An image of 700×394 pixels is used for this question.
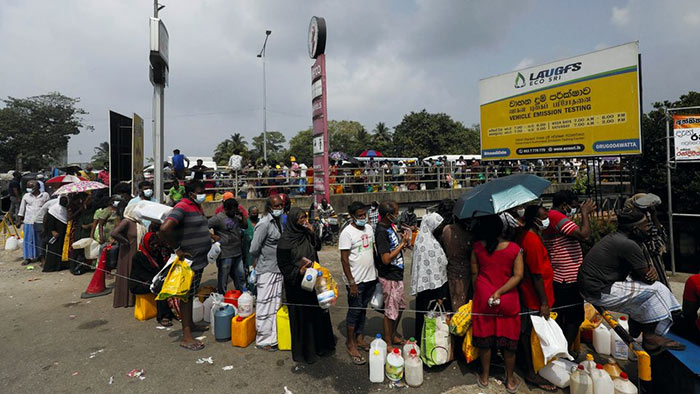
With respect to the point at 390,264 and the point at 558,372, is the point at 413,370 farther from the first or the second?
the point at 558,372

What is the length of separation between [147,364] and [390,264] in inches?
108

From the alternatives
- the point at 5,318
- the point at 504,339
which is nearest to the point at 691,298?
the point at 504,339

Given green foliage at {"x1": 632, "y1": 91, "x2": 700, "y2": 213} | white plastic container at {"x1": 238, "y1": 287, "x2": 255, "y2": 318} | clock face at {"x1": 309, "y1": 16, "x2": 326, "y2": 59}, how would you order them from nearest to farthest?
white plastic container at {"x1": 238, "y1": 287, "x2": 255, "y2": 318} → green foliage at {"x1": 632, "y1": 91, "x2": 700, "y2": 213} → clock face at {"x1": 309, "y1": 16, "x2": 326, "y2": 59}

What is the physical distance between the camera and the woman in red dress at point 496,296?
3.21 metres

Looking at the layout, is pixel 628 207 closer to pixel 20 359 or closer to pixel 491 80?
pixel 20 359

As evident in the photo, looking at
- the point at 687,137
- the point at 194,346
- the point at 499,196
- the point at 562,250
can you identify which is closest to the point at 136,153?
the point at 194,346

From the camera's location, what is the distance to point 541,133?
11508mm

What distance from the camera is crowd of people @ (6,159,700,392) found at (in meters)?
3.21

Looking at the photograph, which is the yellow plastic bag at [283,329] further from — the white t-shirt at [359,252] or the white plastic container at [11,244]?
the white plastic container at [11,244]

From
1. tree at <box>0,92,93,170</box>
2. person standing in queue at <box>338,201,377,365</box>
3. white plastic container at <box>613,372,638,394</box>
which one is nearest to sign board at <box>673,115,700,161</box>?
white plastic container at <box>613,372,638,394</box>

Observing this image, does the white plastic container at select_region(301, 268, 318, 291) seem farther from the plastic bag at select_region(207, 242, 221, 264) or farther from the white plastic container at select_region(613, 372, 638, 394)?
the white plastic container at select_region(613, 372, 638, 394)

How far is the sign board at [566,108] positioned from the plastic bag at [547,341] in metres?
8.30

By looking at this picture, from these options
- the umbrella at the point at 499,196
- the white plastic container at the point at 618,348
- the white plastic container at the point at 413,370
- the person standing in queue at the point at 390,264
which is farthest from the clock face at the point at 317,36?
the white plastic container at the point at 618,348

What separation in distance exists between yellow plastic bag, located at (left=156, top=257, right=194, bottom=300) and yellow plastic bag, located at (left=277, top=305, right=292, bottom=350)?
41.3 inches
